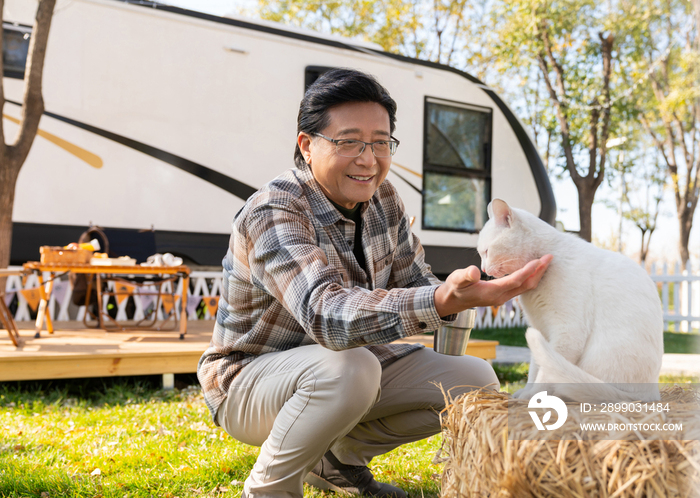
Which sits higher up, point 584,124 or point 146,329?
point 584,124

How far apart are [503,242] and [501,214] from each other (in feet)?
0.27

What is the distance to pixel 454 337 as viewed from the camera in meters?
1.92

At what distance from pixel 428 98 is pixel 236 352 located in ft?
17.6

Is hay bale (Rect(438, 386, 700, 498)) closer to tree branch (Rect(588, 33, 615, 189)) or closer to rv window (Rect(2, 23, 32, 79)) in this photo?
rv window (Rect(2, 23, 32, 79))

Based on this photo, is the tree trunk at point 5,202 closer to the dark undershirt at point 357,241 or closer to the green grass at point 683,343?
the dark undershirt at point 357,241

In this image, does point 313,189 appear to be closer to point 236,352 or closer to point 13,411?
point 236,352

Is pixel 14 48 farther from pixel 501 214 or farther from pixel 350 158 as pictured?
pixel 501 214

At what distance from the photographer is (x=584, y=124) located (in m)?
8.41

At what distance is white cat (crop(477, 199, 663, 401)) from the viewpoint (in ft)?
4.13

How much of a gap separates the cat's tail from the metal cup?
63 cm

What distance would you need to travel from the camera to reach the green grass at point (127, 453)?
6.73 feet

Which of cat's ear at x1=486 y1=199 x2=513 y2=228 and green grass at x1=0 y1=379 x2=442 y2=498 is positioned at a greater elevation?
cat's ear at x1=486 y1=199 x2=513 y2=228

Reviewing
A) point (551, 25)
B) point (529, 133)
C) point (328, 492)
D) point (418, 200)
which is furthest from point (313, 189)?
point (551, 25)

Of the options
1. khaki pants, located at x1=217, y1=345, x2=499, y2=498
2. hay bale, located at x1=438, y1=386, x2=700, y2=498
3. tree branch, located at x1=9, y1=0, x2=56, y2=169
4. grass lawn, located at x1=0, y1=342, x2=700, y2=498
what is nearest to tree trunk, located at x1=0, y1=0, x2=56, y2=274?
tree branch, located at x1=9, y1=0, x2=56, y2=169
